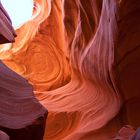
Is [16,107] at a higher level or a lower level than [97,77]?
higher

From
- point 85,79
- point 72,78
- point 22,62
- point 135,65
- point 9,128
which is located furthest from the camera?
point 22,62

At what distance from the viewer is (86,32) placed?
6.16 meters

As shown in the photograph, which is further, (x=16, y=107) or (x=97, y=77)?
(x=97, y=77)

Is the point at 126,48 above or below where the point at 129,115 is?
above

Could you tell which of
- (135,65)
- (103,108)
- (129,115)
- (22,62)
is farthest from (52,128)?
(22,62)

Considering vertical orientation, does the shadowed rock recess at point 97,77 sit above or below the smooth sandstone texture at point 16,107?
below

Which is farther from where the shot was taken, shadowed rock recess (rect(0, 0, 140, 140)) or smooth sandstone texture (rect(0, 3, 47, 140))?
shadowed rock recess (rect(0, 0, 140, 140))

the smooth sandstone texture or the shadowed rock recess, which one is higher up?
the smooth sandstone texture

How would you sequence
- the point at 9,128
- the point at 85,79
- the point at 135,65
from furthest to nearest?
the point at 85,79, the point at 135,65, the point at 9,128

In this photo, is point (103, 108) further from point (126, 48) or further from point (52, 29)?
point (52, 29)

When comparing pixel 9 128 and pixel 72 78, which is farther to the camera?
pixel 72 78

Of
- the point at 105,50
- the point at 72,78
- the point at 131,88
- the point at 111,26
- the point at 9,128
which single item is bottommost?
the point at 72,78

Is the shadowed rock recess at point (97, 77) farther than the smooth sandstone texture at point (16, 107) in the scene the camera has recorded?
Yes

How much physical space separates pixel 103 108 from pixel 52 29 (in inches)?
126
